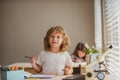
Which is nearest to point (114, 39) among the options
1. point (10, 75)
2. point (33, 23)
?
point (10, 75)

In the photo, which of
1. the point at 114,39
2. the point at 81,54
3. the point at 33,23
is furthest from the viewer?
the point at 33,23

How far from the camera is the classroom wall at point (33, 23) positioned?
16.3 ft

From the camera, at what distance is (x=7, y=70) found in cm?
154

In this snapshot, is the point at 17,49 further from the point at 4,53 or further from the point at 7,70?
the point at 7,70

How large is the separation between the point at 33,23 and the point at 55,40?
2.88 metres

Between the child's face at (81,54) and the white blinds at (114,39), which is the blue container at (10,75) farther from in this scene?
the child's face at (81,54)

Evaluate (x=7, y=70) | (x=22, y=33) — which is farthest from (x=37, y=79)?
(x=22, y=33)

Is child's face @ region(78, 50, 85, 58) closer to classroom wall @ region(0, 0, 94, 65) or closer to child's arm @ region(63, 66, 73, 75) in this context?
classroom wall @ region(0, 0, 94, 65)

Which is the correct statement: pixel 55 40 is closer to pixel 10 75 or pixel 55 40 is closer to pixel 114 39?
pixel 10 75

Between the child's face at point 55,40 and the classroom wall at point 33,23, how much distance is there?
280cm

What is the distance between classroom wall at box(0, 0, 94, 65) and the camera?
Result: 496cm

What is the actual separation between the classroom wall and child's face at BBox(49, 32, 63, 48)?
2.80 m

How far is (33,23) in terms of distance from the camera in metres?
4.98

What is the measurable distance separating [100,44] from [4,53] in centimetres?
210
